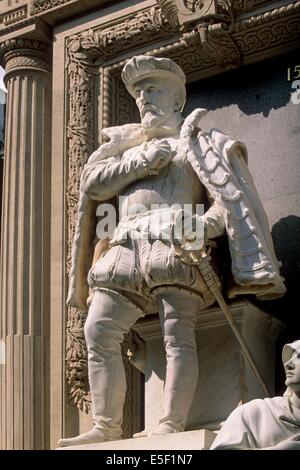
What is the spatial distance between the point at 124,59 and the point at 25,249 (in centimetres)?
156

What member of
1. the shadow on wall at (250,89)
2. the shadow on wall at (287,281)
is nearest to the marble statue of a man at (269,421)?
the shadow on wall at (287,281)

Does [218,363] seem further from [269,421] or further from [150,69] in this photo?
[150,69]

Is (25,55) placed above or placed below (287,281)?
above

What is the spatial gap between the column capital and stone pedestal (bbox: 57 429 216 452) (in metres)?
3.54

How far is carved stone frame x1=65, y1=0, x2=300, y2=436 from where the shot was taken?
38.8 feet

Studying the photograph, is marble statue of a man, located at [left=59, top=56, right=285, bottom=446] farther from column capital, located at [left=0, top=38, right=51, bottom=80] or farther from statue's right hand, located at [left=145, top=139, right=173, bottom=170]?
column capital, located at [left=0, top=38, right=51, bottom=80]

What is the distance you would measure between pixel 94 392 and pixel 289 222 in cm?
196

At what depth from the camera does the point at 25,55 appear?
12.9 m

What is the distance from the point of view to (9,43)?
12.9 meters

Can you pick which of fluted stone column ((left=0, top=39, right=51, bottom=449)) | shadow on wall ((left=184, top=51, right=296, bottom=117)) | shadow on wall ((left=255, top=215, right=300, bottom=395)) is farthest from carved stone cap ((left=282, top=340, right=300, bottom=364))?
shadow on wall ((left=184, top=51, right=296, bottom=117))

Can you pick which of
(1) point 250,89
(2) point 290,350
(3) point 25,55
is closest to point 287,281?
(1) point 250,89

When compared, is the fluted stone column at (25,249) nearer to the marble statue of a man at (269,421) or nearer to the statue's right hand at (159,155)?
the statue's right hand at (159,155)

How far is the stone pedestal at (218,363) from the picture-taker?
10773mm

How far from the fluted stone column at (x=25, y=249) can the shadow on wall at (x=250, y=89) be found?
1.17 meters
